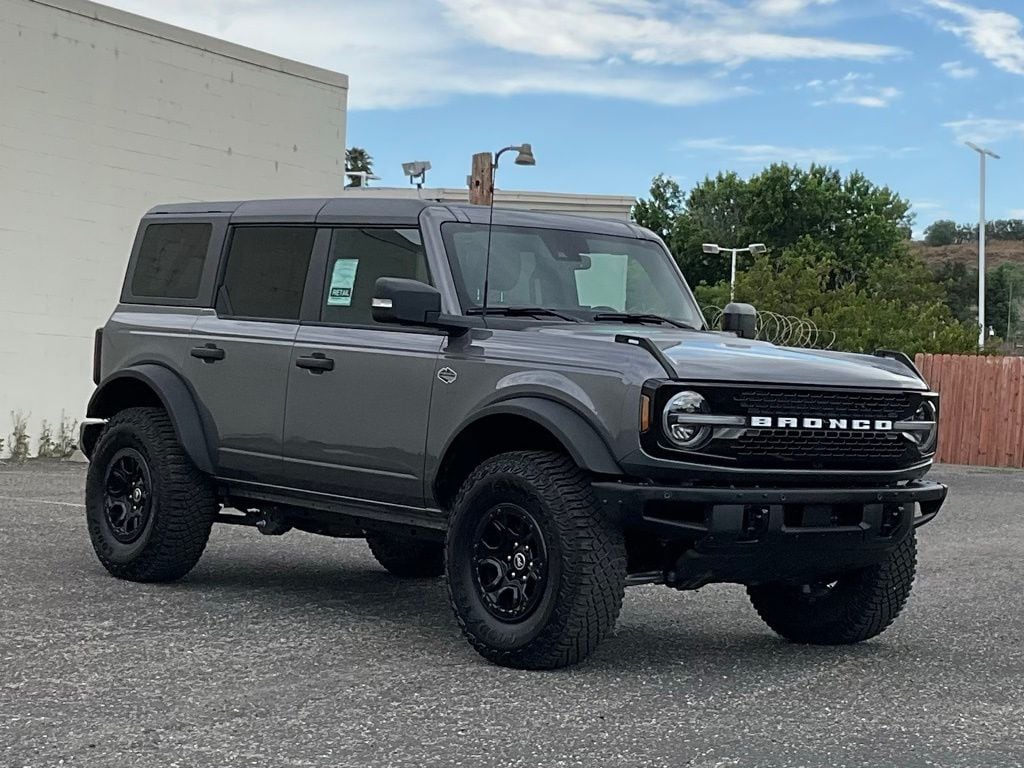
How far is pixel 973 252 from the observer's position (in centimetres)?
16300

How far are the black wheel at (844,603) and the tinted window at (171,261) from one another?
356 centimetres

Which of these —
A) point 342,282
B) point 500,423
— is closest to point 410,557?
point 342,282

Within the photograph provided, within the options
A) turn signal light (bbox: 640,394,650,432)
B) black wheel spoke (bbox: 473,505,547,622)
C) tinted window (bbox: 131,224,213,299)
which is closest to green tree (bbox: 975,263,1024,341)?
tinted window (bbox: 131,224,213,299)

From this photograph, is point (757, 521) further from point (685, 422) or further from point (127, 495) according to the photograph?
point (127, 495)

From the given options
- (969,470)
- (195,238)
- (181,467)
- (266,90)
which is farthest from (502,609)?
(969,470)

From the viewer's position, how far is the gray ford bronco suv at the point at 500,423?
→ 6.52 m

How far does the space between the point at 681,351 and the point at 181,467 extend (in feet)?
10.4

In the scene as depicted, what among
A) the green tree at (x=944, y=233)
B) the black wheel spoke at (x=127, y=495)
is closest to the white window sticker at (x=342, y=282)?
the black wheel spoke at (x=127, y=495)

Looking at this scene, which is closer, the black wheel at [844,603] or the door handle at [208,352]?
the black wheel at [844,603]

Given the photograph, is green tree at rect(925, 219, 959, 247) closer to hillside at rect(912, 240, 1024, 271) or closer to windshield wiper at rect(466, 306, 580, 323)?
hillside at rect(912, 240, 1024, 271)

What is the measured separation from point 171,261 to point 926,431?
14.4ft

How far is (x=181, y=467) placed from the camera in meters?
8.63

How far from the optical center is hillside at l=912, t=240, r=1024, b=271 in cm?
15962

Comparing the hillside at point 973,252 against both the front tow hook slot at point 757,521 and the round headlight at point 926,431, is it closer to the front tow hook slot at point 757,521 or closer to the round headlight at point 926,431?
the round headlight at point 926,431
